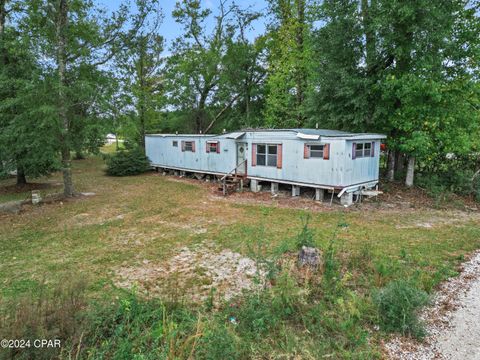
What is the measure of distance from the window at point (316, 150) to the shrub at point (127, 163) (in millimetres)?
12005

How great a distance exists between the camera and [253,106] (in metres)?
24.1

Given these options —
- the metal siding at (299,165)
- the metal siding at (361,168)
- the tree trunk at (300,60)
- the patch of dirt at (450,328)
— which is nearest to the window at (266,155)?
the metal siding at (299,165)

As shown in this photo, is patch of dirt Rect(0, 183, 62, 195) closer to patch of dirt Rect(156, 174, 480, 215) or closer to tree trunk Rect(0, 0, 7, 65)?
tree trunk Rect(0, 0, 7, 65)

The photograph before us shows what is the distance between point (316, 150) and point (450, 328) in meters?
7.50

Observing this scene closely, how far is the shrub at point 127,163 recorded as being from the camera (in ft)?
59.7

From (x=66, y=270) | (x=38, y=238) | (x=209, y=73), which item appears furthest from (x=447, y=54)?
(x=209, y=73)

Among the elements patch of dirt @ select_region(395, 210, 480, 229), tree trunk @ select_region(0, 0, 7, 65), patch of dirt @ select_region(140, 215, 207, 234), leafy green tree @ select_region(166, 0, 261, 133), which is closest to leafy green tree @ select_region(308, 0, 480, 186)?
patch of dirt @ select_region(395, 210, 480, 229)

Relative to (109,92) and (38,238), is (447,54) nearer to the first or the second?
(109,92)

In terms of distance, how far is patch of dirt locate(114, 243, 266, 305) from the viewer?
15.2ft

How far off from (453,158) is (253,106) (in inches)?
586

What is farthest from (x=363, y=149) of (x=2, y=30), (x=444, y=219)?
(x=2, y=30)

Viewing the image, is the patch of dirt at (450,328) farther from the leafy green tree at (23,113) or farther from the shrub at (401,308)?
the leafy green tree at (23,113)

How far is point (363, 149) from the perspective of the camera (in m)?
10.8

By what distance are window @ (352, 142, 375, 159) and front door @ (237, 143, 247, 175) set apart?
481 cm
